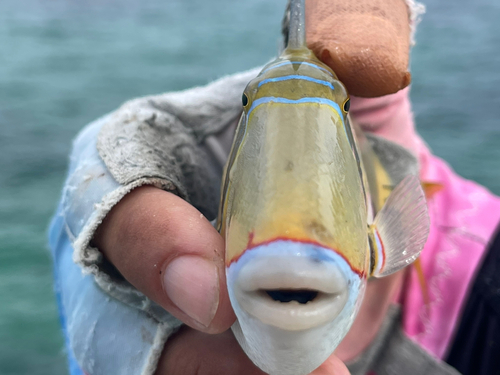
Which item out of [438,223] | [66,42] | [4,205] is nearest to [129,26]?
[66,42]

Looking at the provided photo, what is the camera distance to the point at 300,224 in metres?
0.38

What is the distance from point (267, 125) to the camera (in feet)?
1.45

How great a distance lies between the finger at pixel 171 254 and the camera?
1.54 ft

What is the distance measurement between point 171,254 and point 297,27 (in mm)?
268

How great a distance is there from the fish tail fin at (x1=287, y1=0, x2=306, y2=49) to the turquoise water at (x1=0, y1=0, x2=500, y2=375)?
5.61ft

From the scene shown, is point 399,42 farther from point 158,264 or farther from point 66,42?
point 66,42

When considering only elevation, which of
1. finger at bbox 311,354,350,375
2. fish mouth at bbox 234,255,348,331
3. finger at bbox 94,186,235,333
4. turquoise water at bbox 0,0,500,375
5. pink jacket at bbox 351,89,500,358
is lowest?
turquoise water at bbox 0,0,500,375

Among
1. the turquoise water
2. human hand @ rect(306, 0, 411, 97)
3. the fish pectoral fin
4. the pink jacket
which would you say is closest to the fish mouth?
the fish pectoral fin

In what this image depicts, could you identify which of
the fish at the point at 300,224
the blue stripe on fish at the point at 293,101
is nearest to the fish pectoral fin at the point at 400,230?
the fish at the point at 300,224

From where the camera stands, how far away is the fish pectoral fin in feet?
1.61

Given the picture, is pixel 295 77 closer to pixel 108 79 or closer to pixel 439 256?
pixel 439 256

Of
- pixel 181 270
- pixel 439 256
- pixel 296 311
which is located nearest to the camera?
pixel 296 311

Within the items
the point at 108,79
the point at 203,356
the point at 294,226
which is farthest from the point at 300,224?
the point at 108,79

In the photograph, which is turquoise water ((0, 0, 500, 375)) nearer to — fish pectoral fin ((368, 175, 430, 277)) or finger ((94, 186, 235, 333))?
finger ((94, 186, 235, 333))
